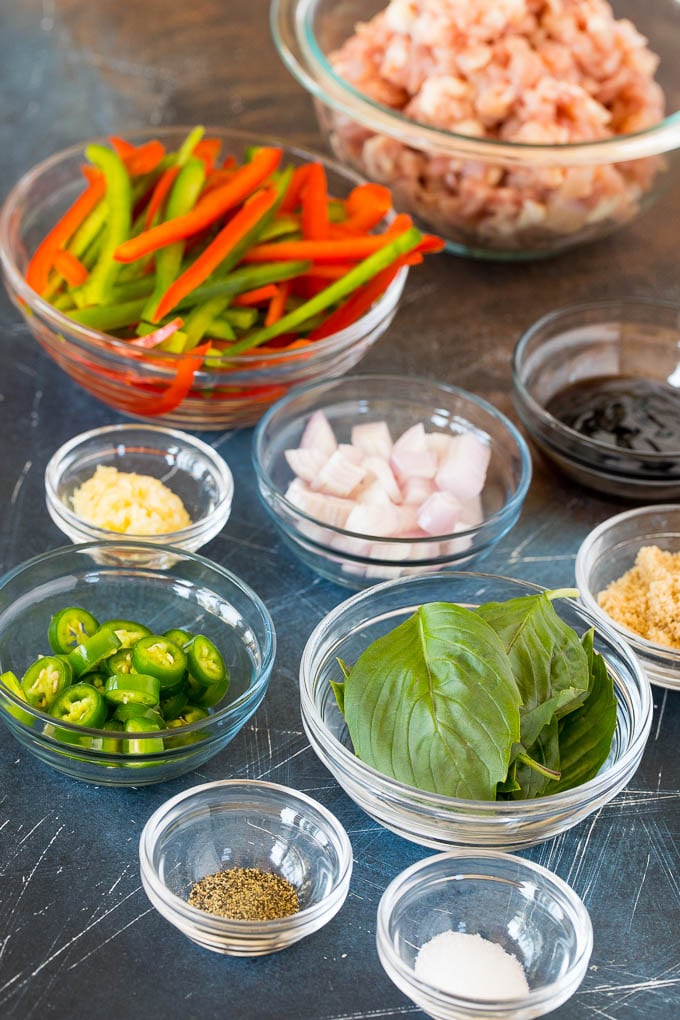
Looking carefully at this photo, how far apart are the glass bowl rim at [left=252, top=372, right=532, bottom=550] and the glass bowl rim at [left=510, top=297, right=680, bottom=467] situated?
0.18ft

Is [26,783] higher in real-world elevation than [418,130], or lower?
lower

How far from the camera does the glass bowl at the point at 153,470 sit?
1518mm

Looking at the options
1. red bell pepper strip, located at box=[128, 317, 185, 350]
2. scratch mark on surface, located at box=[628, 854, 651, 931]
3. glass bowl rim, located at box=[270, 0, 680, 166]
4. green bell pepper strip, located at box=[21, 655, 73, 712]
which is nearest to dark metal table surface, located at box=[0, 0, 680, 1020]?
scratch mark on surface, located at box=[628, 854, 651, 931]

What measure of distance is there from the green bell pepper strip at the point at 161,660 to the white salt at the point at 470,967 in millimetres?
395

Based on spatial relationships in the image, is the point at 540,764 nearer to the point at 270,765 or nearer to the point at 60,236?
the point at 270,765

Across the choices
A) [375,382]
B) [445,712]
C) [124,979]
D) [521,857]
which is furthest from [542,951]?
[375,382]

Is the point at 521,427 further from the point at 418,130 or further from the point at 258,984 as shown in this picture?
the point at 258,984

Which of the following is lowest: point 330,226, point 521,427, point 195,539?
point 521,427

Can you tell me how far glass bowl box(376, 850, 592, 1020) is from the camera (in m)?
1.11

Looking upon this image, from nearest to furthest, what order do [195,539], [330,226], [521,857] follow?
1. [521,857]
2. [195,539]
3. [330,226]

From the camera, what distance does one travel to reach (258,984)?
114 centimetres

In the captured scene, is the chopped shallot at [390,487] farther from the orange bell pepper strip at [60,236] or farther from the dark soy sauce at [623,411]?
the orange bell pepper strip at [60,236]

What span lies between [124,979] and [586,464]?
96 cm

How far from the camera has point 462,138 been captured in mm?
1846
